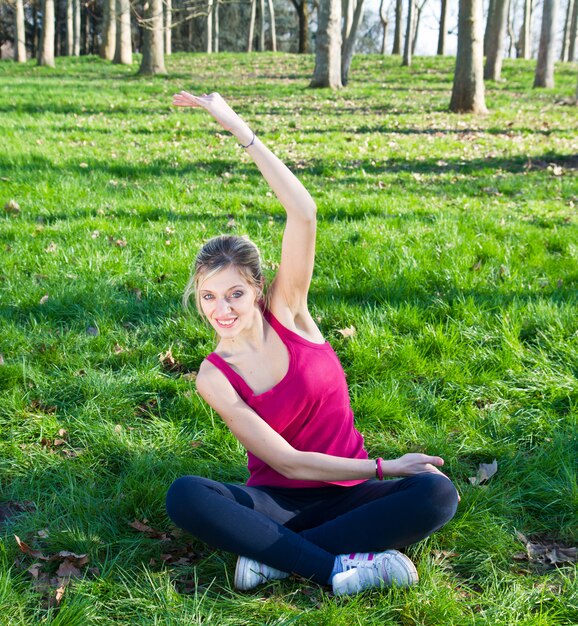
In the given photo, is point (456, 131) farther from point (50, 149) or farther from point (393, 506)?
point (393, 506)

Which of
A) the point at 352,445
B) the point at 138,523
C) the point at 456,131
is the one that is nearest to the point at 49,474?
the point at 138,523

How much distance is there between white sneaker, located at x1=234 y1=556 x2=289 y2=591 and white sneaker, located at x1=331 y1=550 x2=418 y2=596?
23cm

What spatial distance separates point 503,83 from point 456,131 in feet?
27.6

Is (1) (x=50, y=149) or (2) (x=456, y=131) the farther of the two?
(2) (x=456, y=131)

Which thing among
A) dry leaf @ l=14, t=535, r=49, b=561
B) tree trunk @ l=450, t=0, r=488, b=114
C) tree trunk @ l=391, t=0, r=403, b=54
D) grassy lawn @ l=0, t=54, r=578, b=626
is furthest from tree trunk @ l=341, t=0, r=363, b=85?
dry leaf @ l=14, t=535, r=49, b=561

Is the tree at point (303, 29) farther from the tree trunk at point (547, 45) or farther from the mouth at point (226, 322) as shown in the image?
the mouth at point (226, 322)

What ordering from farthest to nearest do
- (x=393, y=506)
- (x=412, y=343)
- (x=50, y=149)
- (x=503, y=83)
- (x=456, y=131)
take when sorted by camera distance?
(x=503, y=83) → (x=456, y=131) → (x=50, y=149) → (x=412, y=343) → (x=393, y=506)

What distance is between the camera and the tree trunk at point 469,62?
1244 centimetres

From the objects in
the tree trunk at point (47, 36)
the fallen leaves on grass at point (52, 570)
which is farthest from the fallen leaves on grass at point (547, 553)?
the tree trunk at point (47, 36)

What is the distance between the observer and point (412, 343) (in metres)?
3.98

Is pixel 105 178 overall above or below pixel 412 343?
above

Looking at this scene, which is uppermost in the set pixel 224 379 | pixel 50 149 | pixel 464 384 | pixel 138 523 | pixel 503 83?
pixel 503 83

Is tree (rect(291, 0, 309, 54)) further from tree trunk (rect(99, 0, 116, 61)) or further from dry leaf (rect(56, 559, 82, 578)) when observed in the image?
dry leaf (rect(56, 559, 82, 578))

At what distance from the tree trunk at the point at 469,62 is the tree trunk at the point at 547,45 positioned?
18.4 ft
